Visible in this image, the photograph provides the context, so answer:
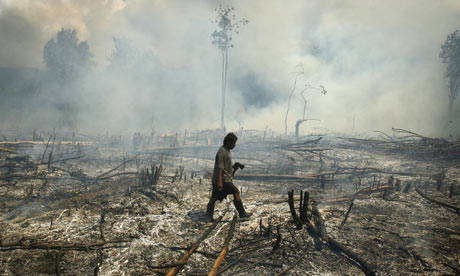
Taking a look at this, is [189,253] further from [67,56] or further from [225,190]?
[67,56]

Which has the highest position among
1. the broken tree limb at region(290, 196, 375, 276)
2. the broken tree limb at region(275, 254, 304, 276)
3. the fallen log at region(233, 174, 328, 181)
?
the fallen log at region(233, 174, 328, 181)

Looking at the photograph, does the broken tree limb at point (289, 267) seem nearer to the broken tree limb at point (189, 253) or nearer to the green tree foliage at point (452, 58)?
the broken tree limb at point (189, 253)

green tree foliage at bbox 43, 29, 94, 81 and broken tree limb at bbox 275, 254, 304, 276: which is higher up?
green tree foliage at bbox 43, 29, 94, 81

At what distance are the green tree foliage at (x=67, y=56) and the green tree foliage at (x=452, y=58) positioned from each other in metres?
42.3

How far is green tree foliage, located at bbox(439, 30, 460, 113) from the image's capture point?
82.5 ft

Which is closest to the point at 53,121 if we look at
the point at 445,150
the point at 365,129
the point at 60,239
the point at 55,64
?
the point at 55,64

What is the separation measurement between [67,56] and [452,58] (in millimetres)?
44197

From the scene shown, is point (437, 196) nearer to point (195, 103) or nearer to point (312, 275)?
point (312, 275)

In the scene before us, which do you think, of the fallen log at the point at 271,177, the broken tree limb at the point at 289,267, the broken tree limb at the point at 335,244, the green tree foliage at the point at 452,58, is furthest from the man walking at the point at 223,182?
the green tree foliage at the point at 452,58

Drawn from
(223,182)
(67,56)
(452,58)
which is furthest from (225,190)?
(452,58)

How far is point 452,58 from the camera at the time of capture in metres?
25.5

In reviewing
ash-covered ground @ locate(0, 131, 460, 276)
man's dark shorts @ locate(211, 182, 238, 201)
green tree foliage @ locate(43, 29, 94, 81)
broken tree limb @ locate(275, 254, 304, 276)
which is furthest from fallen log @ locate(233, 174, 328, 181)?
green tree foliage @ locate(43, 29, 94, 81)

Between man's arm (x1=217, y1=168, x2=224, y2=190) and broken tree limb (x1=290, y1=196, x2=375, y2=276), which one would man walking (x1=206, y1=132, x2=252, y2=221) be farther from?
broken tree limb (x1=290, y1=196, x2=375, y2=276)

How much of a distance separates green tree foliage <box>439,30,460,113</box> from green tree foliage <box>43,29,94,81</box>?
42308 millimetres
